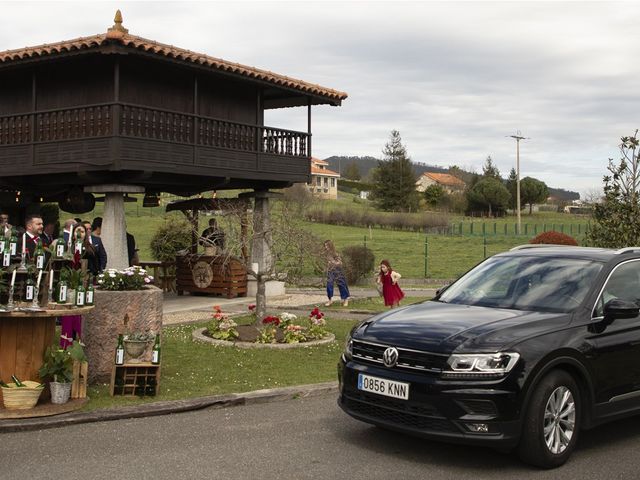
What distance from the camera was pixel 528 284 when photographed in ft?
22.9

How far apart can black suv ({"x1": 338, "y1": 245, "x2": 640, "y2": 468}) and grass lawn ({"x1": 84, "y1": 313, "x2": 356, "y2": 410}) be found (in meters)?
2.55

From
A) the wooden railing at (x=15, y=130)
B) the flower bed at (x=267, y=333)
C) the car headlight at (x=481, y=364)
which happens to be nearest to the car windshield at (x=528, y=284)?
the car headlight at (x=481, y=364)

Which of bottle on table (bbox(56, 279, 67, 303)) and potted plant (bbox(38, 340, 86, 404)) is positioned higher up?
bottle on table (bbox(56, 279, 67, 303))

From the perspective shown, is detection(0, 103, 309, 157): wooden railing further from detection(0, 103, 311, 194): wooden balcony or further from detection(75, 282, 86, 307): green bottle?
detection(75, 282, 86, 307): green bottle

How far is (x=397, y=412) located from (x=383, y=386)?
23 centimetres

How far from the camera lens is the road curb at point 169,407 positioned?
7.04 meters

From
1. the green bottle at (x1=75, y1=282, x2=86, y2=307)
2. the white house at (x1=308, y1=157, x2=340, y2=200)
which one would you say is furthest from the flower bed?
the white house at (x1=308, y1=157, x2=340, y2=200)

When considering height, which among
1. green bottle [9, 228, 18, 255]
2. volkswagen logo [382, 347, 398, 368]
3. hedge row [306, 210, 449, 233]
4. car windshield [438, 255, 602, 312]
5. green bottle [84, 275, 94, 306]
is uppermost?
hedge row [306, 210, 449, 233]

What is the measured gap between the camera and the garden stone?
28.6 feet

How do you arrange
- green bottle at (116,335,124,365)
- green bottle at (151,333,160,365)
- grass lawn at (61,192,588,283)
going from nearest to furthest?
green bottle at (116,335,124,365) < green bottle at (151,333,160,365) < grass lawn at (61,192,588,283)

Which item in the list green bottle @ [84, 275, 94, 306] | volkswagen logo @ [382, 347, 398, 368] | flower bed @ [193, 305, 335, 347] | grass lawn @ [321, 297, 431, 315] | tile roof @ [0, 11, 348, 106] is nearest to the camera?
volkswagen logo @ [382, 347, 398, 368]

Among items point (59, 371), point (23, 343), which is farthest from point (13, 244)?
point (59, 371)

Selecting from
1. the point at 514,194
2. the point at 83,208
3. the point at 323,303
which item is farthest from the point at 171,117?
the point at 514,194

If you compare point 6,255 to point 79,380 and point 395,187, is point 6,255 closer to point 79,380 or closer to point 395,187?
point 79,380
